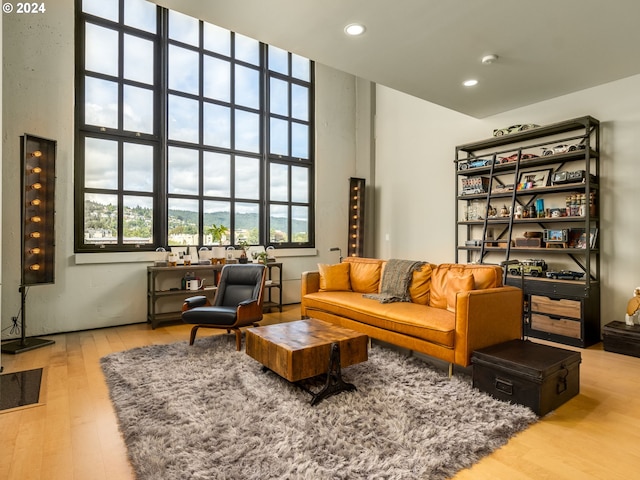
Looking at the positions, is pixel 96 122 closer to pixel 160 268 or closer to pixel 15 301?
pixel 160 268

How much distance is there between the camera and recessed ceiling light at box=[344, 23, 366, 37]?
286cm

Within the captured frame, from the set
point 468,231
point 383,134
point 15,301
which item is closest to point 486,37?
point 468,231

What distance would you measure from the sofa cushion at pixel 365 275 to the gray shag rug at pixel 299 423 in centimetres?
130

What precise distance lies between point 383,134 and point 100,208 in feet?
15.4

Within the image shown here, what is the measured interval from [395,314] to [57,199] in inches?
161

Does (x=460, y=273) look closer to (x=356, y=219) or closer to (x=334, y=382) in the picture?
(x=334, y=382)

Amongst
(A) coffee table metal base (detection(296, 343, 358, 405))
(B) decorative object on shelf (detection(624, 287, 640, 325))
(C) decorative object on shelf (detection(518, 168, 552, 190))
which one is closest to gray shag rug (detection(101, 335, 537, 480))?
(A) coffee table metal base (detection(296, 343, 358, 405))

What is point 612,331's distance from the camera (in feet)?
11.8

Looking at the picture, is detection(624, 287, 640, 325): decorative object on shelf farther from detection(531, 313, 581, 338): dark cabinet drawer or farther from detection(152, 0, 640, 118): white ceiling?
detection(152, 0, 640, 118): white ceiling

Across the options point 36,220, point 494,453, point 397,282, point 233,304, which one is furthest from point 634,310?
point 36,220

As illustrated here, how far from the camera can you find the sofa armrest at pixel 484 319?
2729 mm

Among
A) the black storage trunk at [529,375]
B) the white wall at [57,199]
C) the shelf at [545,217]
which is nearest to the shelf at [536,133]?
the shelf at [545,217]

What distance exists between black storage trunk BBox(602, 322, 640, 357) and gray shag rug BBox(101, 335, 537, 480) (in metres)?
1.94

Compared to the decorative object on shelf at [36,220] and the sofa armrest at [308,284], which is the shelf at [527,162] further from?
the decorative object on shelf at [36,220]
